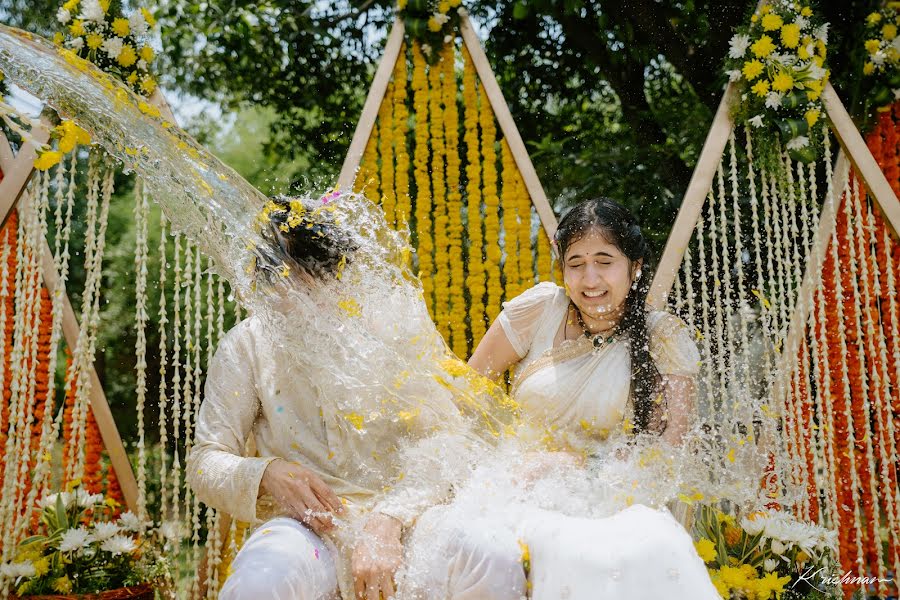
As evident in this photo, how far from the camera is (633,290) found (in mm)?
2410

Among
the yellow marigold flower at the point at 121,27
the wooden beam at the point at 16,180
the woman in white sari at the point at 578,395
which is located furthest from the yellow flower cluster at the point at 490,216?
the wooden beam at the point at 16,180

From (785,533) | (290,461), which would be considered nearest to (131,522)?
(290,461)

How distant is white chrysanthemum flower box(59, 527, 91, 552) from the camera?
264 centimetres

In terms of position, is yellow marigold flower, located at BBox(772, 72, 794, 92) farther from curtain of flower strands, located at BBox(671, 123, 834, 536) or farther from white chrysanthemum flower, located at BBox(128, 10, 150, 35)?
white chrysanthemum flower, located at BBox(128, 10, 150, 35)

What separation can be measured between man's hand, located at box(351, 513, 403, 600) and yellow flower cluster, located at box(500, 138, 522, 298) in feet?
4.61

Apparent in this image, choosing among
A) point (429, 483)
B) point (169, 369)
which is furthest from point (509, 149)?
point (169, 369)

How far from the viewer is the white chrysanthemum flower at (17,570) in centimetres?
255

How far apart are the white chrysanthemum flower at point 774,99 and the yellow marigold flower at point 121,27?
250 centimetres

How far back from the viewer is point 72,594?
8.46 feet

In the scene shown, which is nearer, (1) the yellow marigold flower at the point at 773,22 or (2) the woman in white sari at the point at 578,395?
(2) the woman in white sari at the point at 578,395

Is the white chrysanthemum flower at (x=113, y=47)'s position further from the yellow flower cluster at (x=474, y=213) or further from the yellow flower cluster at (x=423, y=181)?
the yellow flower cluster at (x=474, y=213)

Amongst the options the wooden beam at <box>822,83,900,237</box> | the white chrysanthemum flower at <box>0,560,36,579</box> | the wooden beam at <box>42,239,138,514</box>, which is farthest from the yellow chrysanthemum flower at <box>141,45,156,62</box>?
the wooden beam at <box>822,83,900,237</box>

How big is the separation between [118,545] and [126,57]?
184 centimetres

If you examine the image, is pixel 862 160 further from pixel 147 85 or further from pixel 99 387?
pixel 99 387
